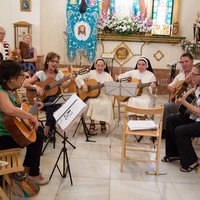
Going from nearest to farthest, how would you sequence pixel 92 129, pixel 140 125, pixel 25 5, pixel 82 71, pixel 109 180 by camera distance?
pixel 109 180, pixel 140 125, pixel 82 71, pixel 92 129, pixel 25 5

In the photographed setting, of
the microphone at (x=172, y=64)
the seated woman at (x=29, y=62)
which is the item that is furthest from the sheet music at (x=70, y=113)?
the microphone at (x=172, y=64)

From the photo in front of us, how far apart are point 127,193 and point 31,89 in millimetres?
1924

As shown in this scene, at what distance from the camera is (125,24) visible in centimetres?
711

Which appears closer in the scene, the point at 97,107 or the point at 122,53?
the point at 97,107

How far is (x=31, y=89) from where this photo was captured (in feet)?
12.6

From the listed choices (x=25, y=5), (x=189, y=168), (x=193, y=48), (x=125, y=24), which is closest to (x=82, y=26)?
(x=125, y=24)

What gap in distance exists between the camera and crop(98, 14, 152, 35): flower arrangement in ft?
23.3

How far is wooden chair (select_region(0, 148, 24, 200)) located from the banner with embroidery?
504cm

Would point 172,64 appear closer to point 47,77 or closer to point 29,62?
point 29,62

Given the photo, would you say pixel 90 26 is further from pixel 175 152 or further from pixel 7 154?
pixel 7 154

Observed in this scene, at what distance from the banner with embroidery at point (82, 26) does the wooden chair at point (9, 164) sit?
5042mm

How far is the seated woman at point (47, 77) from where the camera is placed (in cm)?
378

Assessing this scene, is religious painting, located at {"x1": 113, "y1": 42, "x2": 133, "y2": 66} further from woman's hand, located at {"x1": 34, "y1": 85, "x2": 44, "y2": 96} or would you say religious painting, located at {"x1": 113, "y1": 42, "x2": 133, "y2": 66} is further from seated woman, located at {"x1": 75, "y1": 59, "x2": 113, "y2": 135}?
woman's hand, located at {"x1": 34, "y1": 85, "x2": 44, "y2": 96}

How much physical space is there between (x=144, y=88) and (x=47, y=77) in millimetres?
1539
